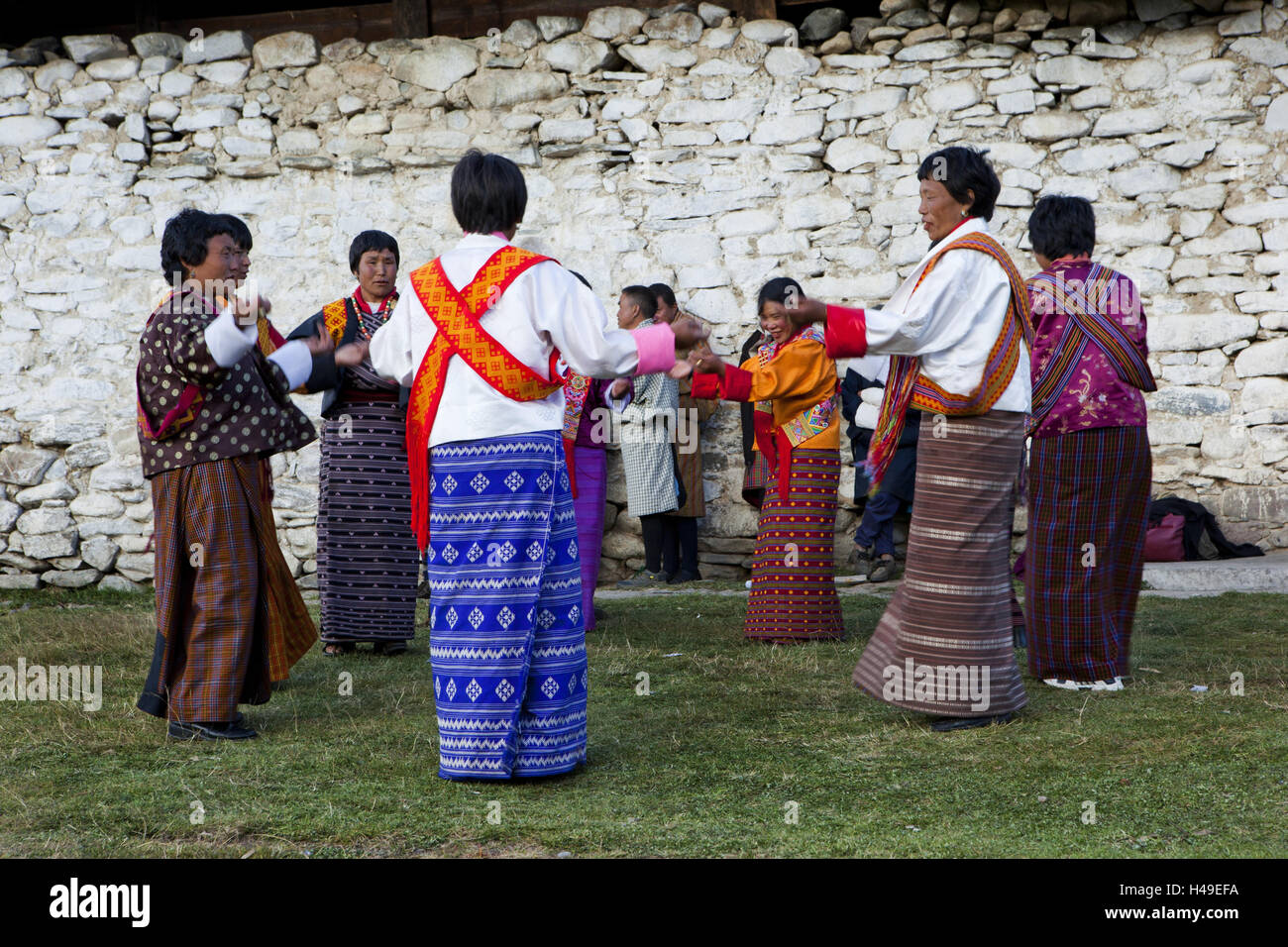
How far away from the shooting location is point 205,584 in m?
4.25

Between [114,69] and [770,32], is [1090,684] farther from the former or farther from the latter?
A: [114,69]

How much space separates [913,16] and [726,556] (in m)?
3.68

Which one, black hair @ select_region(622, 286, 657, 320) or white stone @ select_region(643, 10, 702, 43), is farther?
white stone @ select_region(643, 10, 702, 43)

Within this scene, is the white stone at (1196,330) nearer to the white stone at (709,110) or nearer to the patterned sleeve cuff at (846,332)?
the white stone at (709,110)

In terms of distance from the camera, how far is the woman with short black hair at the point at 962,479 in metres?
4.04

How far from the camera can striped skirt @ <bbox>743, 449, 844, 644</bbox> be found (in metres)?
5.98

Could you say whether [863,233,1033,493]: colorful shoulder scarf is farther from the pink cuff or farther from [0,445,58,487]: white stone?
[0,445,58,487]: white stone

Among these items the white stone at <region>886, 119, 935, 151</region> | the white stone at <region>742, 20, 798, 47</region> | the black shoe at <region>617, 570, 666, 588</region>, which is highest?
the white stone at <region>742, 20, 798, 47</region>

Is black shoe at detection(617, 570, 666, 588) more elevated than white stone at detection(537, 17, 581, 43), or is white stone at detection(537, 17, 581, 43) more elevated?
white stone at detection(537, 17, 581, 43)

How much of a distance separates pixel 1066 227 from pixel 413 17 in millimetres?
5577

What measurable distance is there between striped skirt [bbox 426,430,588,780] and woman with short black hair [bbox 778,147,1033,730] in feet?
3.67

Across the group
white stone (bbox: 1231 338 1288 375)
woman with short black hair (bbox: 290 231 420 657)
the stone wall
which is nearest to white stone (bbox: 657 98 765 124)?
the stone wall

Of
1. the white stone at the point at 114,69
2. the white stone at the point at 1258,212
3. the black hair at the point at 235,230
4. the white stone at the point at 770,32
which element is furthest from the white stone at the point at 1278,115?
the white stone at the point at 114,69

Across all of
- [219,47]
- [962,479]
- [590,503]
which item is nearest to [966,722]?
[962,479]
